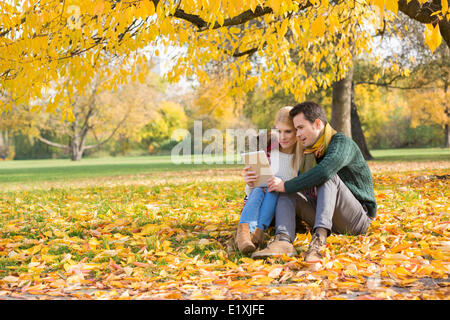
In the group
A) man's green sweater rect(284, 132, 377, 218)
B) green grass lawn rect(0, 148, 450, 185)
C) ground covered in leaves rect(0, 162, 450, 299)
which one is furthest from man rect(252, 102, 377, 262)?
green grass lawn rect(0, 148, 450, 185)

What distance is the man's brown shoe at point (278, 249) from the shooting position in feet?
10.4

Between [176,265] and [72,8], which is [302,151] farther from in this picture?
[72,8]

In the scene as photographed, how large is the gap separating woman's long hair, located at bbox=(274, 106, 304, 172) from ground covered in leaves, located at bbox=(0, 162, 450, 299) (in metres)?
0.64

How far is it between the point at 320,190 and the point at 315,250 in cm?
46

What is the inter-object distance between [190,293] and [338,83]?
10.6m

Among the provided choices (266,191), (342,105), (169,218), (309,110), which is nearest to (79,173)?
(342,105)

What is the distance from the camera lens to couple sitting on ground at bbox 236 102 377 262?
3.27 metres

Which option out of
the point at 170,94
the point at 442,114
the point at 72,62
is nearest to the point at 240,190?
the point at 72,62

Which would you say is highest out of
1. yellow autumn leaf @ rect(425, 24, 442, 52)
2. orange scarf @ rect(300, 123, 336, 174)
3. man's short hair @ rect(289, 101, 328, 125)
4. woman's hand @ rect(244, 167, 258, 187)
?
yellow autumn leaf @ rect(425, 24, 442, 52)

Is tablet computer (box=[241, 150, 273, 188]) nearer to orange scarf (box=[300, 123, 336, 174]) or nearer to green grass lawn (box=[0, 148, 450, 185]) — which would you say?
orange scarf (box=[300, 123, 336, 174])

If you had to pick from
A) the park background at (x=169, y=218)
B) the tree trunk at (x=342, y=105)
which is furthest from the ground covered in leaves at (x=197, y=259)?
the tree trunk at (x=342, y=105)

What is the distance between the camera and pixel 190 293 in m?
2.66

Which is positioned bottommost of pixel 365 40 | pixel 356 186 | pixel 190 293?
pixel 190 293

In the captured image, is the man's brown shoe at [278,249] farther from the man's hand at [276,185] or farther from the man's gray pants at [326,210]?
the man's hand at [276,185]
